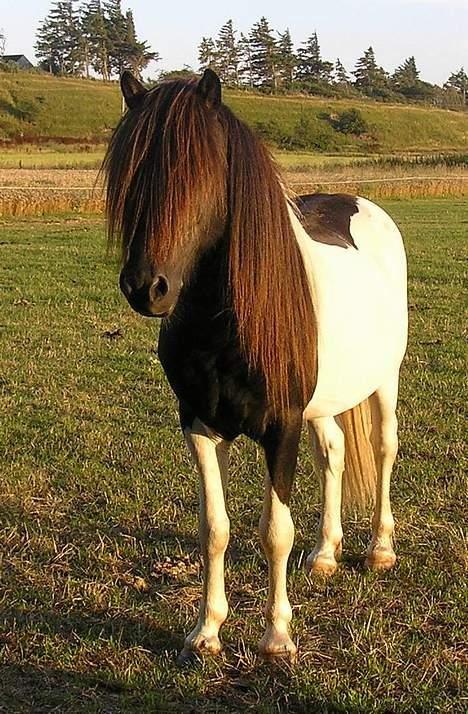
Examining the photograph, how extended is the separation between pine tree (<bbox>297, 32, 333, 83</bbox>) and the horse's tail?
99836 mm

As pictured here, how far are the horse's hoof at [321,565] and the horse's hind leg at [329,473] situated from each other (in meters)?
0.04

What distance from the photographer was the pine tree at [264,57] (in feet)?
296

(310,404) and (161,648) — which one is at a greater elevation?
(310,404)

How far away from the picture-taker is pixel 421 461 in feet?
17.3

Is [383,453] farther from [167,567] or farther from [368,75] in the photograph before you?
[368,75]

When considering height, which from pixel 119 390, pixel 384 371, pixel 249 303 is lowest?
pixel 119 390

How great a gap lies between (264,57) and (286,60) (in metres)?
3.60

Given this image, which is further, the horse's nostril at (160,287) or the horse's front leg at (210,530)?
the horse's front leg at (210,530)

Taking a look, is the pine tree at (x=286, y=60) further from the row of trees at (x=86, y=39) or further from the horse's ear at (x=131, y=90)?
the horse's ear at (x=131, y=90)

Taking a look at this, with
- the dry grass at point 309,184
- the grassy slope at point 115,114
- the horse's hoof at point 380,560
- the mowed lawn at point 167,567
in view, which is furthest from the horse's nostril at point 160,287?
the grassy slope at point 115,114

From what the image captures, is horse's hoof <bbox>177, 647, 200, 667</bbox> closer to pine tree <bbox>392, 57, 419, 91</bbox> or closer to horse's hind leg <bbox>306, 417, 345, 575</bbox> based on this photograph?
horse's hind leg <bbox>306, 417, 345, 575</bbox>

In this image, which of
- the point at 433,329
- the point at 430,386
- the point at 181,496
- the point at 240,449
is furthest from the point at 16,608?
the point at 433,329

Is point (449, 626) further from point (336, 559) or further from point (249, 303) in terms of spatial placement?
point (249, 303)

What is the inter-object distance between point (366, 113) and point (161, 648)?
242ft
